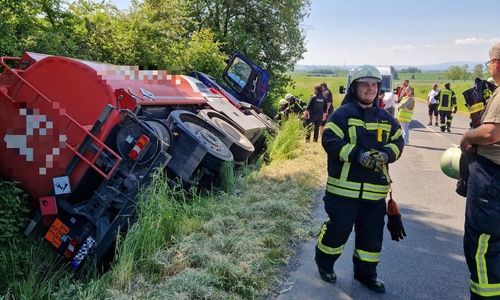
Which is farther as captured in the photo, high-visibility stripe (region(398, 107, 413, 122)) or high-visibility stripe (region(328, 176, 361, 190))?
high-visibility stripe (region(398, 107, 413, 122))

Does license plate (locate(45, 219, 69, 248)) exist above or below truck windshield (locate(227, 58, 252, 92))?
below

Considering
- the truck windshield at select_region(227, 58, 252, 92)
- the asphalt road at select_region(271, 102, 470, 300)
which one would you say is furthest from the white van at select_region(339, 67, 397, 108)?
the asphalt road at select_region(271, 102, 470, 300)

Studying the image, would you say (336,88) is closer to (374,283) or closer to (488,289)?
(374,283)

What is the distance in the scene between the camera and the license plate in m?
3.84

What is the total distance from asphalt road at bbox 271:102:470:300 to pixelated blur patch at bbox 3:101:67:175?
98.5 inches

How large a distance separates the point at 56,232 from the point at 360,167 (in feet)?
9.39

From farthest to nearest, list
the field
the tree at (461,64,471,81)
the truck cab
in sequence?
the tree at (461,64,471,81) < the field < the truck cab

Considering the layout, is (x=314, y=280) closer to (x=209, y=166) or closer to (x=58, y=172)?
(x=209, y=166)

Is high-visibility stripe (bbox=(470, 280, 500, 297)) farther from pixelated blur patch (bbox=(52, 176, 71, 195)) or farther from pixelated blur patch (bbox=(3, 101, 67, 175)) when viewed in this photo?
pixelated blur patch (bbox=(3, 101, 67, 175))

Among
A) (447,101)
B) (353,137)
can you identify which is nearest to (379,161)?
(353,137)

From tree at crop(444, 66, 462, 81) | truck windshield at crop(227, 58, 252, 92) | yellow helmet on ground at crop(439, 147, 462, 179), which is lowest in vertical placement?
yellow helmet on ground at crop(439, 147, 462, 179)

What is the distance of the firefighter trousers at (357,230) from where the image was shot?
3.32 meters

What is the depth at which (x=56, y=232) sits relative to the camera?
3855mm

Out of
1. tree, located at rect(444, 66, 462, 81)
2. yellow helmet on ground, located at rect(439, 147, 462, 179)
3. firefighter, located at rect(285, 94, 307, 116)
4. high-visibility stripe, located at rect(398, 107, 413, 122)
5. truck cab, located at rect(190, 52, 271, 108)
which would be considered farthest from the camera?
tree, located at rect(444, 66, 462, 81)
